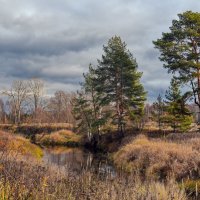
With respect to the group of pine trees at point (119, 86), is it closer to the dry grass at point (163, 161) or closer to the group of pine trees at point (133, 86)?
the group of pine trees at point (133, 86)

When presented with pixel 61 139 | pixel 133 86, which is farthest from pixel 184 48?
pixel 61 139

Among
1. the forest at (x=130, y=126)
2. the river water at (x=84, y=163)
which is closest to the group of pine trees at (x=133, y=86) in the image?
the forest at (x=130, y=126)

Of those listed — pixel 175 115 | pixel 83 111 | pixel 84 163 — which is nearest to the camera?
pixel 84 163

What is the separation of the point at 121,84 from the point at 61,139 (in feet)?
48.9

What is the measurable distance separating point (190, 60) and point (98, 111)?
1924 centimetres

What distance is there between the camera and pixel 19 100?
294 feet

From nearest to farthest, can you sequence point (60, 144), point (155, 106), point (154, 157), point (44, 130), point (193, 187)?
point (193, 187), point (154, 157), point (155, 106), point (60, 144), point (44, 130)

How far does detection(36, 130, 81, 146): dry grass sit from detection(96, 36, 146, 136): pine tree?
10.2 metres

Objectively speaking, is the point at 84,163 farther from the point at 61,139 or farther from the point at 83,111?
the point at 61,139

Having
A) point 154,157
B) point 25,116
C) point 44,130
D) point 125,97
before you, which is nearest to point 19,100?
point 25,116

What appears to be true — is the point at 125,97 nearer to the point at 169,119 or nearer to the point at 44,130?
the point at 169,119

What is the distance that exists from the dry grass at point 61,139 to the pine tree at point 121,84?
10.2 metres

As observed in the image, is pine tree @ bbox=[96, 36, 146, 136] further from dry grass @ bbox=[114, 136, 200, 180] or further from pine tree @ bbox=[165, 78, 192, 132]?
dry grass @ bbox=[114, 136, 200, 180]

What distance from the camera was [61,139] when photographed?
5231 centimetres
